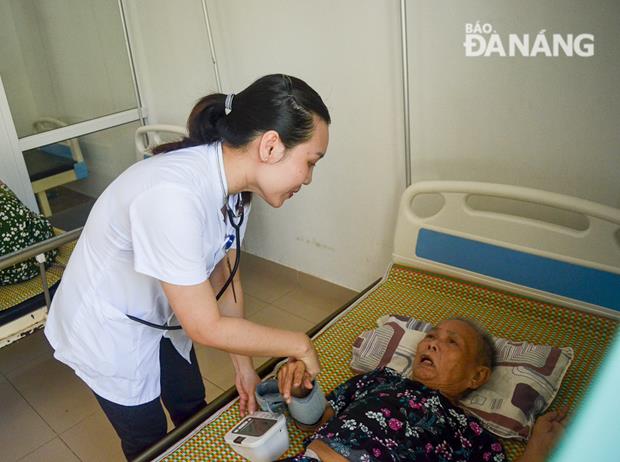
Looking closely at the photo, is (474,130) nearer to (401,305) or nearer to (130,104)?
(401,305)

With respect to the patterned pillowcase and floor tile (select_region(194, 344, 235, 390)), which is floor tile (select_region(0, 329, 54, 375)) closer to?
floor tile (select_region(194, 344, 235, 390))

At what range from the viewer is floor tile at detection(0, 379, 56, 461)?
2.55m

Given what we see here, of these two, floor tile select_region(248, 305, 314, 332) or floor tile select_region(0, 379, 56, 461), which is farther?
floor tile select_region(248, 305, 314, 332)

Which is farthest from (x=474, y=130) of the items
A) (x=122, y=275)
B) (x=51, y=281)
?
(x=51, y=281)

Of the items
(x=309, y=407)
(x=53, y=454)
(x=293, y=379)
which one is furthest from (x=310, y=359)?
(x=53, y=454)

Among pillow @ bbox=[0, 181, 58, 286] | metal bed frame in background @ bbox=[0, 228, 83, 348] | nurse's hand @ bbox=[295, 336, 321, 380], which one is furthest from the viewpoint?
pillow @ bbox=[0, 181, 58, 286]

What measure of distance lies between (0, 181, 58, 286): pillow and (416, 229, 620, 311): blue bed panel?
1890 millimetres

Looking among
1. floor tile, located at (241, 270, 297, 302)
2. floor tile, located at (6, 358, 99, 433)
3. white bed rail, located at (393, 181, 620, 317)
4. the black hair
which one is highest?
the black hair

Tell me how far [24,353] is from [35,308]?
84 cm

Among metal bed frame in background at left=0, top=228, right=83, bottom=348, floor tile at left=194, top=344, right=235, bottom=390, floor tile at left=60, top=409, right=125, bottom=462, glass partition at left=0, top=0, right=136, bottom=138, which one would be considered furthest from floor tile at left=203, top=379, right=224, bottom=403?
glass partition at left=0, top=0, right=136, bottom=138

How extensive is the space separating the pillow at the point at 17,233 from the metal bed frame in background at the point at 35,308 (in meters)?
0.21

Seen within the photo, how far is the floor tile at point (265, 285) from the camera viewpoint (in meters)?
3.58

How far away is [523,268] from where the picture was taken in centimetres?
219

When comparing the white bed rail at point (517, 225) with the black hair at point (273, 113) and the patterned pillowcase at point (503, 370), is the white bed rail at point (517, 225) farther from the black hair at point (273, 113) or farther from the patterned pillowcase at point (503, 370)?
the black hair at point (273, 113)
